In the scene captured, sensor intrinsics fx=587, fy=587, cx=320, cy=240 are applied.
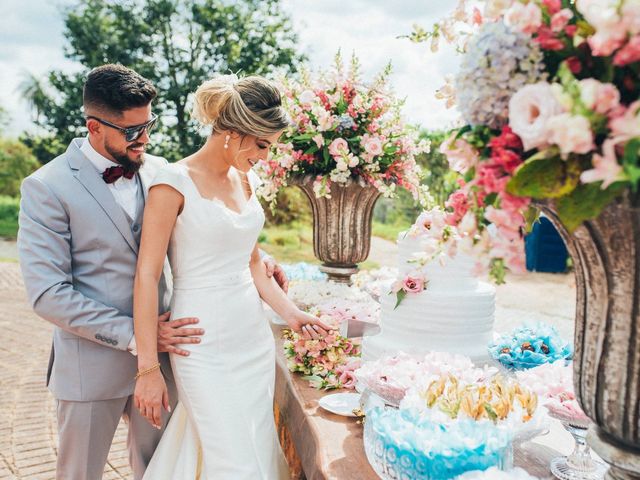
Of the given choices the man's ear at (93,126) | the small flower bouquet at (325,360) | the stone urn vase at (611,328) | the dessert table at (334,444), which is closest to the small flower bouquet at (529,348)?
the dessert table at (334,444)

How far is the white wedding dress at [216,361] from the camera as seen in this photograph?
2191 mm

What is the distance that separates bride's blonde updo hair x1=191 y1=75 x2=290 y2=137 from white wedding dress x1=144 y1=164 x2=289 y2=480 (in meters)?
0.24

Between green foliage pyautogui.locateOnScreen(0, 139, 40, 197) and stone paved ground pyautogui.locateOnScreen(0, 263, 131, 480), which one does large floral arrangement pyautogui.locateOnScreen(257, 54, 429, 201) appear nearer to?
stone paved ground pyautogui.locateOnScreen(0, 263, 131, 480)

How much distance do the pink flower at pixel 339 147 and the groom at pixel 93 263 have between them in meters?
1.22

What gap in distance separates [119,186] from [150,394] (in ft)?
2.71

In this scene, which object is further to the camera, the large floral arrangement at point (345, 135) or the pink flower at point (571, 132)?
the large floral arrangement at point (345, 135)

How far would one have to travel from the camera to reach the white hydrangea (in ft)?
3.42

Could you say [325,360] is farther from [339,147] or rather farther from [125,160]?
[339,147]

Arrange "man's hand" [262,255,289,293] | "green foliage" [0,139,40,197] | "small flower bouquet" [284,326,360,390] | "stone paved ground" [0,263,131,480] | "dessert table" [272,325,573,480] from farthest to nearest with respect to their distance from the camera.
Result: "green foliage" [0,139,40,197]
"stone paved ground" [0,263,131,480]
"man's hand" [262,255,289,293]
"small flower bouquet" [284,326,360,390]
"dessert table" [272,325,573,480]

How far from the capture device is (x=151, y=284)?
2.08 m

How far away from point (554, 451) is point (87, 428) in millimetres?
1639

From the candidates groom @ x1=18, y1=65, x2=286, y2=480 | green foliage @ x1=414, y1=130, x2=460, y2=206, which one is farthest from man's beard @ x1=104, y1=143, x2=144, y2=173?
green foliage @ x1=414, y1=130, x2=460, y2=206

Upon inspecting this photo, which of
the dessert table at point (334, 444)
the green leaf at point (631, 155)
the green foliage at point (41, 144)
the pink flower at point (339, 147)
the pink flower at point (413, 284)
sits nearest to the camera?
the green leaf at point (631, 155)

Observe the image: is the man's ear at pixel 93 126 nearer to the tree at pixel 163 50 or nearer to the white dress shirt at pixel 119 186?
the white dress shirt at pixel 119 186
